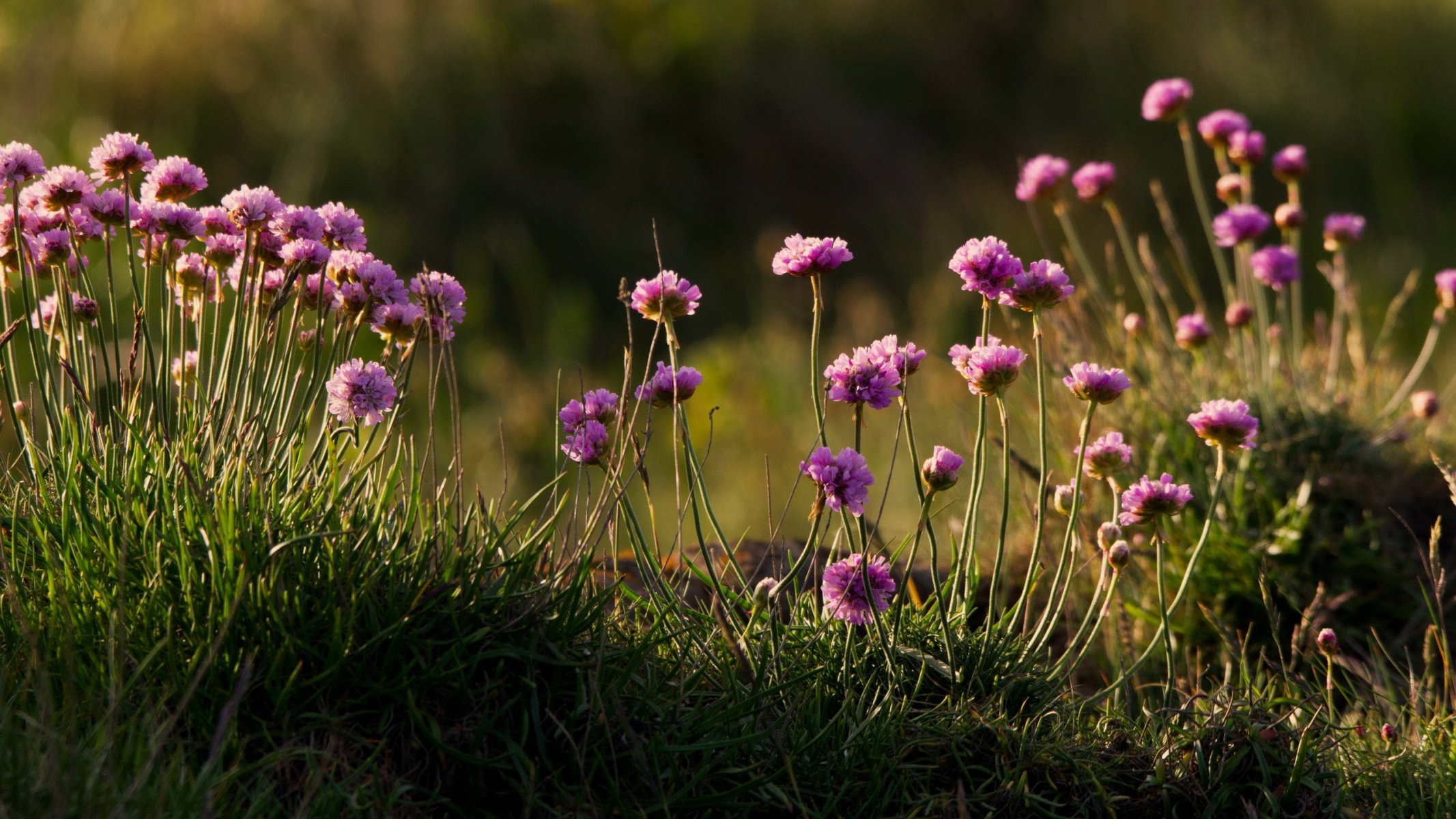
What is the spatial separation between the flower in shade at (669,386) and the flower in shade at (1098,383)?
57 cm

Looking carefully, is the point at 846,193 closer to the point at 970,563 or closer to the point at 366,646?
the point at 970,563

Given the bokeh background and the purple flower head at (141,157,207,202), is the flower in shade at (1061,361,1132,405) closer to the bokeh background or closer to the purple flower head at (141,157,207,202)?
the purple flower head at (141,157,207,202)

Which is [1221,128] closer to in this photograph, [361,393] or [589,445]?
[589,445]

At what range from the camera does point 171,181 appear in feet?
7.09

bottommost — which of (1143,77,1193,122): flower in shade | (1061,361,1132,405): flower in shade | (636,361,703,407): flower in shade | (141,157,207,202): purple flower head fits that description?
(1061,361,1132,405): flower in shade

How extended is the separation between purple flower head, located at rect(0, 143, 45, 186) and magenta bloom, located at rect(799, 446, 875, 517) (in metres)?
1.35

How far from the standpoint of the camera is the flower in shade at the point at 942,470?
79.8 inches

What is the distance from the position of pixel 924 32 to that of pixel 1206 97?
1.97 meters

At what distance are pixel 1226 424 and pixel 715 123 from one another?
7.00m

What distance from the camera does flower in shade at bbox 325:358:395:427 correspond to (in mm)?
1972

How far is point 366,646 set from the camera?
180 centimetres

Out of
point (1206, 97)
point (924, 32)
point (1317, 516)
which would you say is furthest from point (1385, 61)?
point (1317, 516)

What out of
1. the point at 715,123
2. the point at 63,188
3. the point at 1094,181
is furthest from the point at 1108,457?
the point at 715,123

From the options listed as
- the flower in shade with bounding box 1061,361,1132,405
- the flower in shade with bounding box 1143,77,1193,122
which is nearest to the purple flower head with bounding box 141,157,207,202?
the flower in shade with bounding box 1061,361,1132,405
